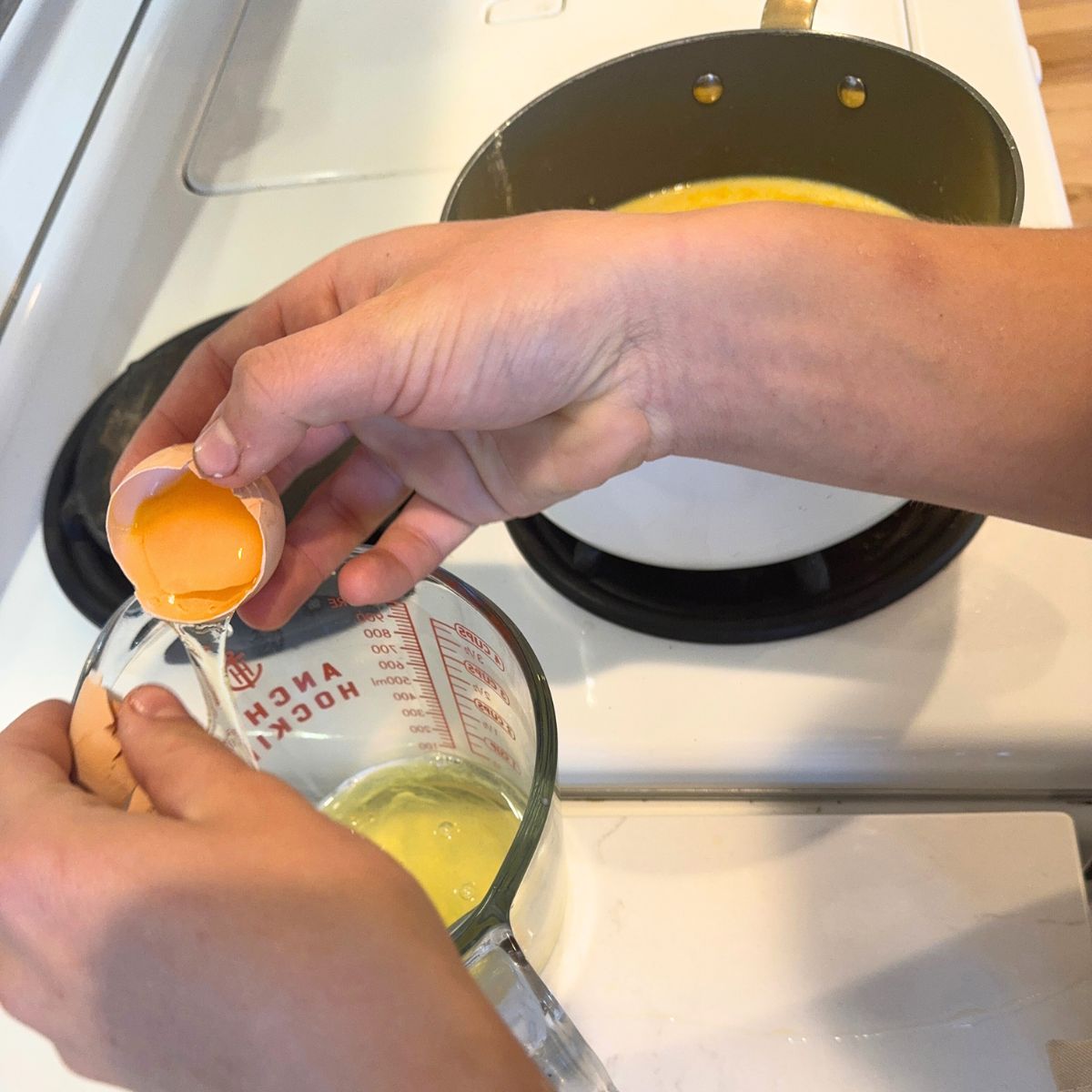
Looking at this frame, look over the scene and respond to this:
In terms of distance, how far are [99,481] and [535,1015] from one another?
45 centimetres

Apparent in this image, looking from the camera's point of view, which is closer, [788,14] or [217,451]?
[217,451]

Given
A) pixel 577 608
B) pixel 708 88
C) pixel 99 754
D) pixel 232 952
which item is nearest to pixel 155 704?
pixel 99 754

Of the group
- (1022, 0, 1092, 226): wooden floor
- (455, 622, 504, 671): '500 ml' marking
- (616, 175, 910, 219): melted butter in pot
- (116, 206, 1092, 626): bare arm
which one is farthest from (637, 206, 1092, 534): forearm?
(1022, 0, 1092, 226): wooden floor

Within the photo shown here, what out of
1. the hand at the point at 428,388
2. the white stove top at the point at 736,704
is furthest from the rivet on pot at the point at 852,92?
the hand at the point at 428,388

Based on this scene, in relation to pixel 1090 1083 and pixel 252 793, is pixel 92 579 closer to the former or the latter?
pixel 252 793

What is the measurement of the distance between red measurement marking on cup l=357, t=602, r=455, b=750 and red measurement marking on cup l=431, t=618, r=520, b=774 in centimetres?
2

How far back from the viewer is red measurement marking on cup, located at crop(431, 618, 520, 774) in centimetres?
50

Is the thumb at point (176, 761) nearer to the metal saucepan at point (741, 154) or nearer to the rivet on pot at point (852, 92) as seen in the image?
the metal saucepan at point (741, 154)

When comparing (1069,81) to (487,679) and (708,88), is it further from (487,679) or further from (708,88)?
(487,679)

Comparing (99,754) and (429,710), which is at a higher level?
(99,754)

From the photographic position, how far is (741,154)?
736 mm

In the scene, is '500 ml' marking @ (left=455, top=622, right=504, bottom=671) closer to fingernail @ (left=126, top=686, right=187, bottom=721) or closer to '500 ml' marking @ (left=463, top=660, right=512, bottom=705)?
'500 ml' marking @ (left=463, top=660, right=512, bottom=705)

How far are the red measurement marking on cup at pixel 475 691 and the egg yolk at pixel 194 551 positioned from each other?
102 mm

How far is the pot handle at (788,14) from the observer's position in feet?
2.34
